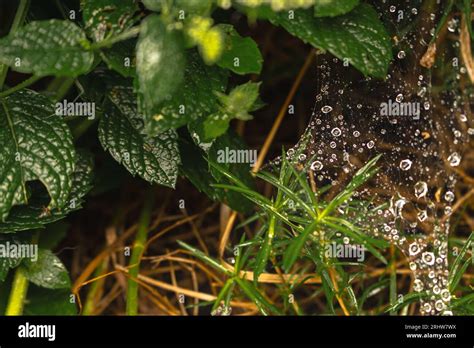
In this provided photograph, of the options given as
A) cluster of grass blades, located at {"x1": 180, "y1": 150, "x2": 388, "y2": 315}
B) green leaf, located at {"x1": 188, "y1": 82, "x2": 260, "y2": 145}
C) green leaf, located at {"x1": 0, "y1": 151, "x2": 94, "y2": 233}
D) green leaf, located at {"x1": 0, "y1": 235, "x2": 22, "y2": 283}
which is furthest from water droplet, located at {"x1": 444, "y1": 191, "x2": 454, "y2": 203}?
green leaf, located at {"x1": 0, "y1": 235, "x2": 22, "y2": 283}

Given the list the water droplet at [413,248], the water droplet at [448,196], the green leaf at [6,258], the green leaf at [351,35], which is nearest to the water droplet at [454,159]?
the water droplet at [448,196]

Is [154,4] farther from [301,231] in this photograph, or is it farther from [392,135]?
[392,135]

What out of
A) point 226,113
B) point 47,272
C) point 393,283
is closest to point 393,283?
point 393,283

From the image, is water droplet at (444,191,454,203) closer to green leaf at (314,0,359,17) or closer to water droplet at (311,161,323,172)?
water droplet at (311,161,323,172)

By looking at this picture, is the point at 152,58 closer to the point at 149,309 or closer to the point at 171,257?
the point at 171,257

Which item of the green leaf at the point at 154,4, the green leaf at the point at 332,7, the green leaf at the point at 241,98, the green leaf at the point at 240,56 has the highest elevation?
the green leaf at the point at 332,7

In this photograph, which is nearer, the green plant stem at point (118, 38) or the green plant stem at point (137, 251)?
the green plant stem at point (118, 38)

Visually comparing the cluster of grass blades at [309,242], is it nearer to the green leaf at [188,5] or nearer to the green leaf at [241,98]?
the green leaf at [241,98]
